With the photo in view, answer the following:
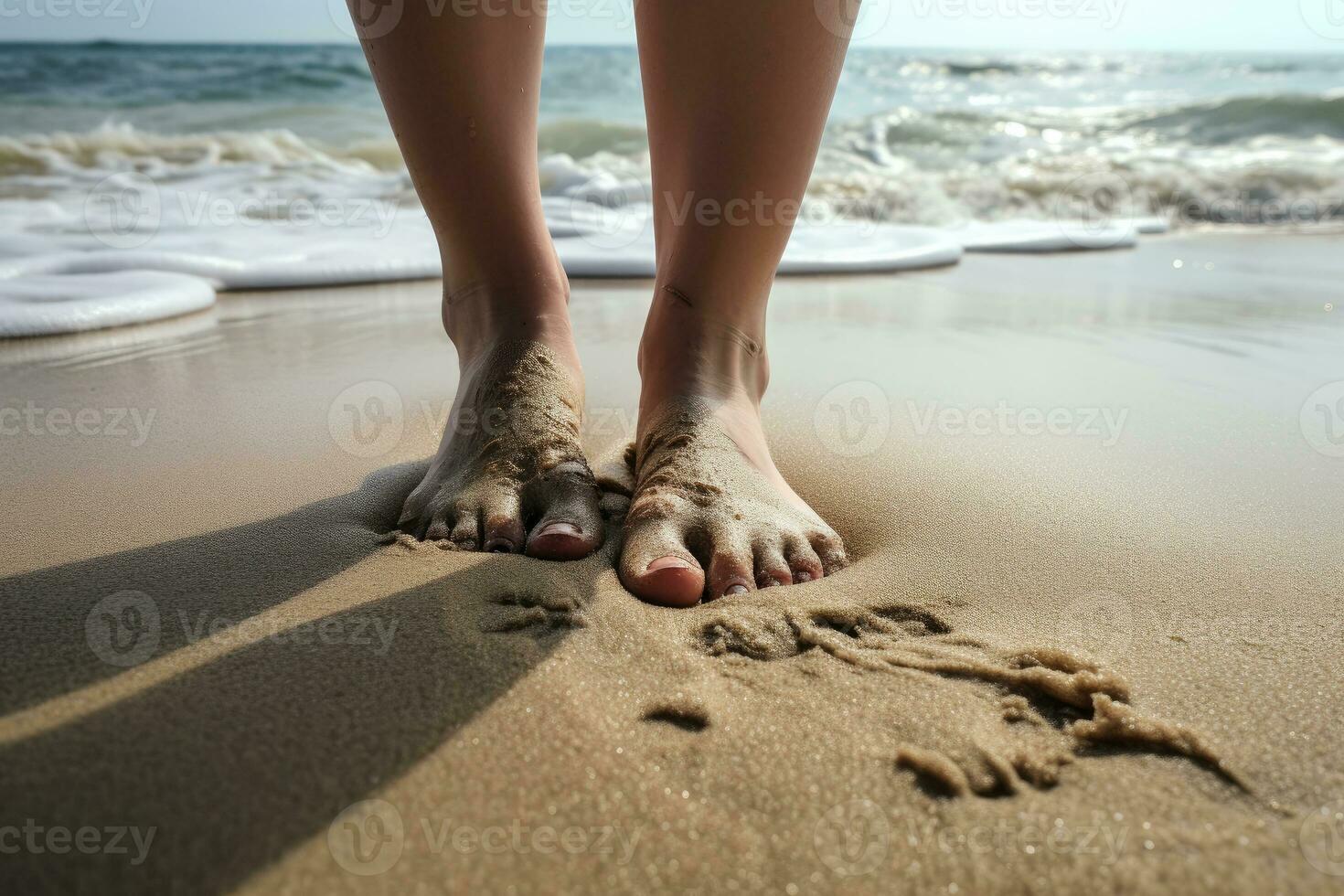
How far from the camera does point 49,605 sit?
76 cm

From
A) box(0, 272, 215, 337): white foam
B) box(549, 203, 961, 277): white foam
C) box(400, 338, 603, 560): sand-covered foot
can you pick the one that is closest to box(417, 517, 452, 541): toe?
box(400, 338, 603, 560): sand-covered foot

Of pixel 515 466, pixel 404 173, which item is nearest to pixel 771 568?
pixel 515 466

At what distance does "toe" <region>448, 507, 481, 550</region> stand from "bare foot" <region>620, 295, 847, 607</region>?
0.15m

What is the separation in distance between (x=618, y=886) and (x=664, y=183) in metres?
0.87

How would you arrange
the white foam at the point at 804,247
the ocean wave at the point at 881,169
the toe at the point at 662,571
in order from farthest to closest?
the ocean wave at the point at 881,169 → the white foam at the point at 804,247 → the toe at the point at 662,571

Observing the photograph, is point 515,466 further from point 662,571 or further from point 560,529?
point 662,571

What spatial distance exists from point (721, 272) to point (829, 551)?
376mm

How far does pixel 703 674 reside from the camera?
2.23ft

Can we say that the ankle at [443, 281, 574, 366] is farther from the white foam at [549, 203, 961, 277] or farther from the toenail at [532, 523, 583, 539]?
the white foam at [549, 203, 961, 277]

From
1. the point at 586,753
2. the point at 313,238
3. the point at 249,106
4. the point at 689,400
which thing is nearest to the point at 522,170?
the point at 689,400

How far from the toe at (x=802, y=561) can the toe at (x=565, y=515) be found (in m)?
0.20

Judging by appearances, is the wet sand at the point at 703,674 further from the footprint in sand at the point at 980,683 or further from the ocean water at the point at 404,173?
the ocean water at the point at 404,173

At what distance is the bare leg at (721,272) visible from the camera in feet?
3.00

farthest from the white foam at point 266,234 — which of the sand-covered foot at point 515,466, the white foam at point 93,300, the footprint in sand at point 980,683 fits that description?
the footprint in sand at point 980,683
